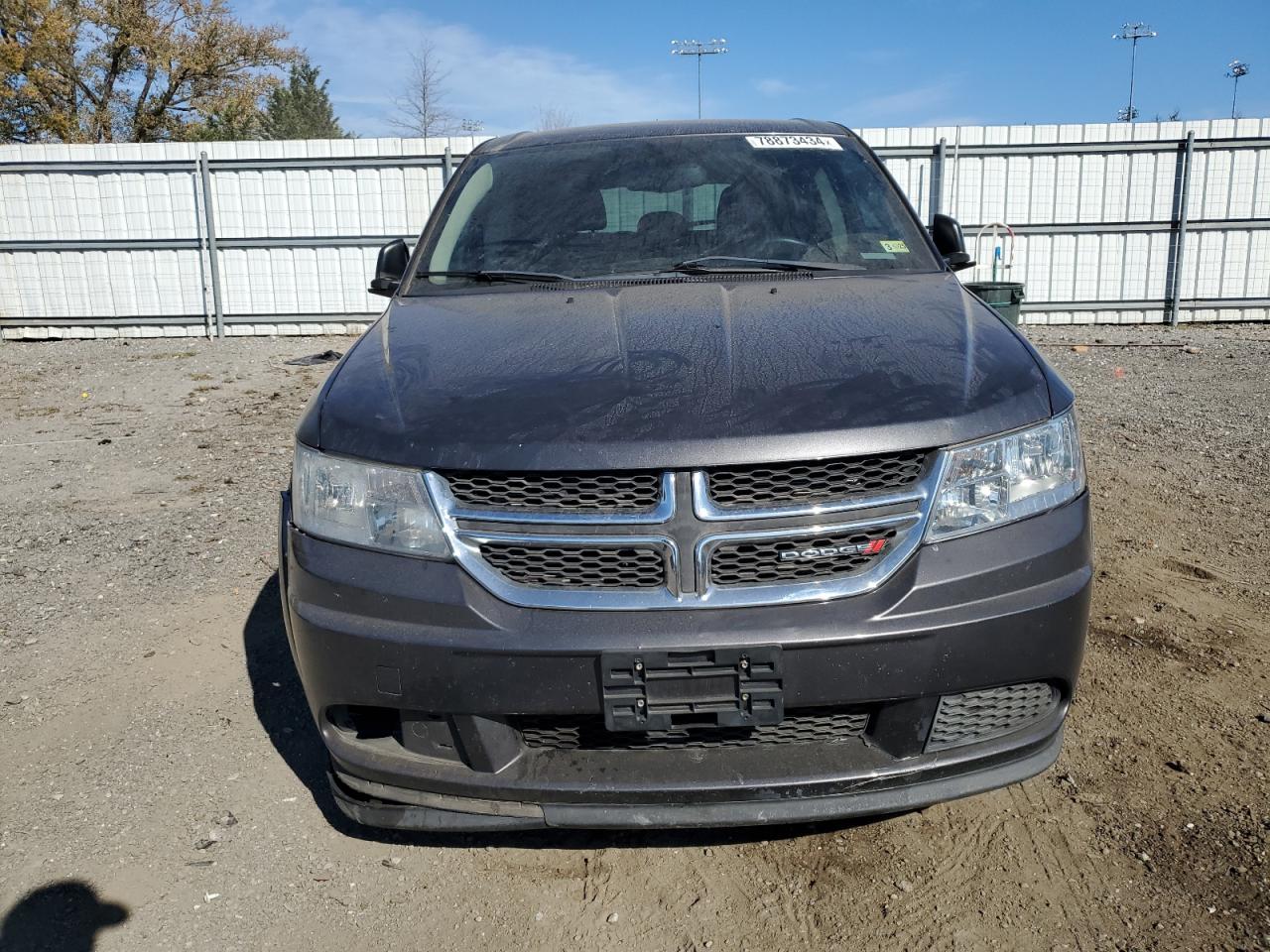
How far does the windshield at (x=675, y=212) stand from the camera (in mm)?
3223

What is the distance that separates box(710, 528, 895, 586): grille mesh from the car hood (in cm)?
17

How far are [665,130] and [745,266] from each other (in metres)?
A: 0.94

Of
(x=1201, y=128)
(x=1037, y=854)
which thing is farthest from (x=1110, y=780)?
(x=1201, y=128)

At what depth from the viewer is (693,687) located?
6.39ft

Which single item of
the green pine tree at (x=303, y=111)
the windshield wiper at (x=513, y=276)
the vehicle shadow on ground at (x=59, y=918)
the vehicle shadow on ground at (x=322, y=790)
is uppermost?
the green pine tree at (x=303, y=111)

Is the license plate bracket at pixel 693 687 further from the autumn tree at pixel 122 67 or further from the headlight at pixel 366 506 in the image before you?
the autumn tree at pixel 122 67

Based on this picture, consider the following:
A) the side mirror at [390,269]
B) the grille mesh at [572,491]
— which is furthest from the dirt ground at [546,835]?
the side mirror at [390,269]

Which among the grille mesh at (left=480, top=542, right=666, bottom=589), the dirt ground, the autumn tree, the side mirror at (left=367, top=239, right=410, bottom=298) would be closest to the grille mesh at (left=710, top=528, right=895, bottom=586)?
the grille mesh at (left=480, top=542, right=666, bottom=589)

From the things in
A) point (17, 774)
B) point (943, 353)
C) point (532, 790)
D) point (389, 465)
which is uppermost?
point (943, 353)

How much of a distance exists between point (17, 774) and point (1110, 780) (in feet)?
10.0

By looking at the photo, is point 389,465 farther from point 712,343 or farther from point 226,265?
point 226,265

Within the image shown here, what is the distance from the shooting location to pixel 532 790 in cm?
205

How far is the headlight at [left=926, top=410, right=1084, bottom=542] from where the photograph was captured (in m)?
2.04

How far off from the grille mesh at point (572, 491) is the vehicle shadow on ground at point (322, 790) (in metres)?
0.88
